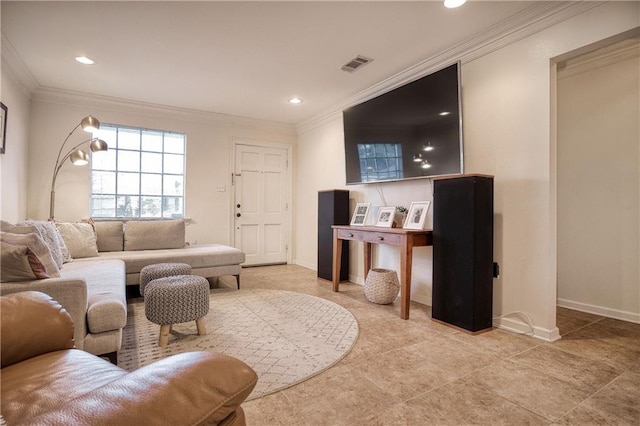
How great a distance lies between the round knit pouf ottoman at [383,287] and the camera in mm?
3174

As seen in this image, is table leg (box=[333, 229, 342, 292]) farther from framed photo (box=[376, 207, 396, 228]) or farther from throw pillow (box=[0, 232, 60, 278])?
throw pillow (box=[0, 232, 60, 278])

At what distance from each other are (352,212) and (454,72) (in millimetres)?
2108

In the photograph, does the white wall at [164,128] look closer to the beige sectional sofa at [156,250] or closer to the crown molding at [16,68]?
the crown molding at [16,68]

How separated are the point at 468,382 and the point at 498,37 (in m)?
2.59

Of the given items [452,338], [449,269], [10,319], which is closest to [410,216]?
[449,269]

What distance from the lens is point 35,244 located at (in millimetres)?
1784

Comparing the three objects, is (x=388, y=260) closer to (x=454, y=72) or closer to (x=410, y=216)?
(x=410, y=216)

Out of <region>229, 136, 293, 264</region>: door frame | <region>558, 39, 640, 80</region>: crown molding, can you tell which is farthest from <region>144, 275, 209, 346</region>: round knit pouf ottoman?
<region>558, 39, 640, 80</region>: crown molding

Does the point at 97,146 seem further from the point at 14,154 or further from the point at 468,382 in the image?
the point at 468,382

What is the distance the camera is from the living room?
91.3 inches

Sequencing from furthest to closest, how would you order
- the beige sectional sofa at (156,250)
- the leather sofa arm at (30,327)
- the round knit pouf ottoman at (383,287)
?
the beige sectional sofa at (156,250)
the round knit pouf ottoman at (383,287)
the leather sofa arm at (30,327)

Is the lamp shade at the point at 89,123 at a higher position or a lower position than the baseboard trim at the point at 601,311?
higher

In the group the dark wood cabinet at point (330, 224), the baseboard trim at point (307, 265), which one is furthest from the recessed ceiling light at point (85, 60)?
the baseboard trim at point (307, 265)

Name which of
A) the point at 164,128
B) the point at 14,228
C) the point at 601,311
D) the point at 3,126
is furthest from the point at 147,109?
the point at 601,311
